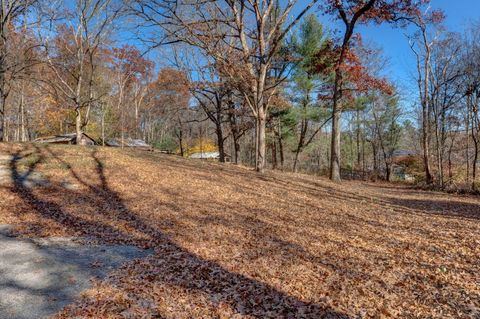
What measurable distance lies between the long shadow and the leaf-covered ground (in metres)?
0.02

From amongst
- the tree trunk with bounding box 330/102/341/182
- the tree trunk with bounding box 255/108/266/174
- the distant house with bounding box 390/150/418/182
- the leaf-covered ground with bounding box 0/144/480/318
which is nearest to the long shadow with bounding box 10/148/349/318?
the leaf-covered ground with bounding box 0/144/480/318

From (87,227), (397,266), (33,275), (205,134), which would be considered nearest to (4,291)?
(33,275)

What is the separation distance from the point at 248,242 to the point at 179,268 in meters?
1.42

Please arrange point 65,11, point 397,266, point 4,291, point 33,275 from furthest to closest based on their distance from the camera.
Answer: point 65,11, point 397,266, point 33,275, point 4,291

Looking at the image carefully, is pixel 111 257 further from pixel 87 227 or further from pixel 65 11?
pixel 65 11

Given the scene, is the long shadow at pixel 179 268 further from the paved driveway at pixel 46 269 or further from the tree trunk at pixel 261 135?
the tree trunk at pixel 261 135

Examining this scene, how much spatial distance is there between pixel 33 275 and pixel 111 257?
956 millimetres

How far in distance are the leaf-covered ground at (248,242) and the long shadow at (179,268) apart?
0.02 meters

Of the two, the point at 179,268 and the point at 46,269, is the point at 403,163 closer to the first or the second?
the point at 179,268

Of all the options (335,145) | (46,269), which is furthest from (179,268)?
(335,145)

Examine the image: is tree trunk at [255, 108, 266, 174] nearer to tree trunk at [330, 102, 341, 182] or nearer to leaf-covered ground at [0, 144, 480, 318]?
leaf-covered ground at [0, 144, 480, 318]

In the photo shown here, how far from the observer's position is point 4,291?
11.5ft

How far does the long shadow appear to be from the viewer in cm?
342

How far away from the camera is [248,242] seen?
539 cm
